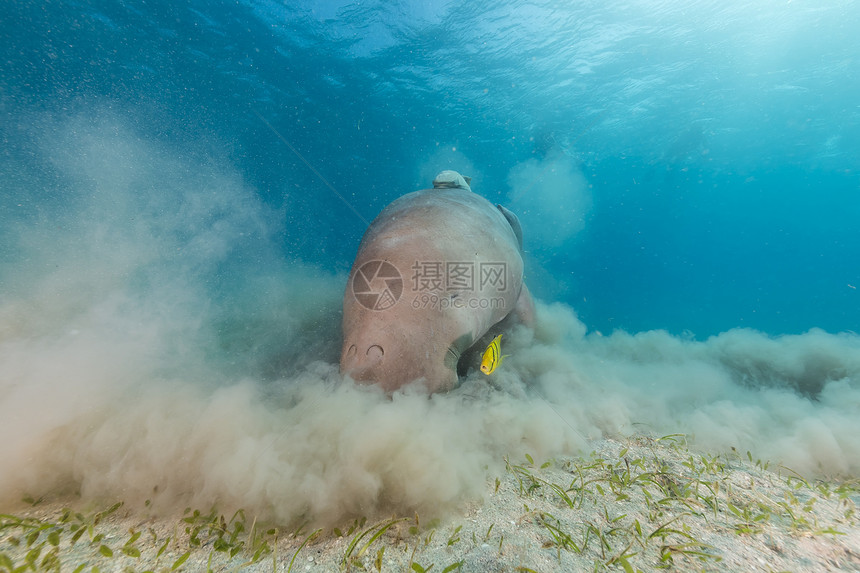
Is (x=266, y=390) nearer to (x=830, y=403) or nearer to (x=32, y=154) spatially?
(x=830, y=403)

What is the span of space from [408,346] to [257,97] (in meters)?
24.7

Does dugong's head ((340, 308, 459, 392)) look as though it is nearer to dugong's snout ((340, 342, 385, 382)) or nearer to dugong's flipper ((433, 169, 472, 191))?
dugong's snout ((340, 342, 385, 382))

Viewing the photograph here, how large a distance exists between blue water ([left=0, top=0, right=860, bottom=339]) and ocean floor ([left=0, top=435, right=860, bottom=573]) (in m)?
5.75

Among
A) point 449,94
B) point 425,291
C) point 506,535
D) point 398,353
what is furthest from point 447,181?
point 449,94

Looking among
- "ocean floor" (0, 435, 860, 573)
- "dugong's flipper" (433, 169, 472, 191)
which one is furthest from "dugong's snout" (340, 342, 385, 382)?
"dugong's flipper" (433, 169, 472, 191)

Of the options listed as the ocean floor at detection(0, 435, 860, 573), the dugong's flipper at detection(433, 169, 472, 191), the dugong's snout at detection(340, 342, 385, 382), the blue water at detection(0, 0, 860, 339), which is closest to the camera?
the ocean floor at detection(0, 435, 860, 573)

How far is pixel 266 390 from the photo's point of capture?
3229 millimetres

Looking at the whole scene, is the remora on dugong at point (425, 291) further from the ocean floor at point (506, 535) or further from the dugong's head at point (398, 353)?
the ocean floor at point (506, 535)

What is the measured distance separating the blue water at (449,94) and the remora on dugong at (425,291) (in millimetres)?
5797

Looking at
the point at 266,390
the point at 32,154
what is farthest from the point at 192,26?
the point at 266,390

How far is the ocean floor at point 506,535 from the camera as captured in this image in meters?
1.47

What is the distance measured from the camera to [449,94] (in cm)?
2123

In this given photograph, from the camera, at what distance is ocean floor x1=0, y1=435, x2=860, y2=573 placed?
1475 millimetres

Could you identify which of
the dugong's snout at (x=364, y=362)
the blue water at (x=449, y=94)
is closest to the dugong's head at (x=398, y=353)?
the dugong's snout at (x=364, y=362)
